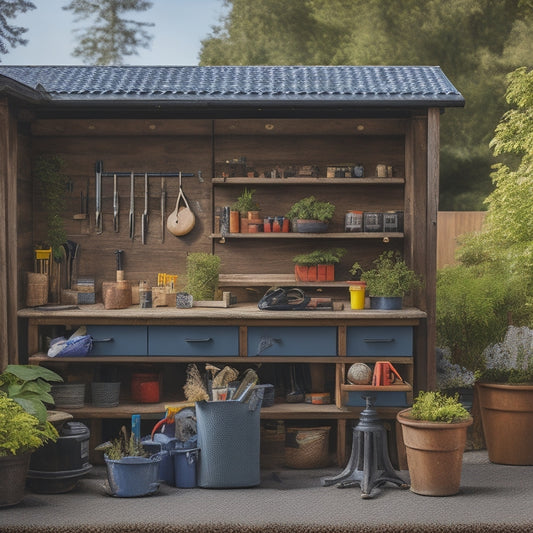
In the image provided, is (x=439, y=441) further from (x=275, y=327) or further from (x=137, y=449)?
(x=137, y=449)

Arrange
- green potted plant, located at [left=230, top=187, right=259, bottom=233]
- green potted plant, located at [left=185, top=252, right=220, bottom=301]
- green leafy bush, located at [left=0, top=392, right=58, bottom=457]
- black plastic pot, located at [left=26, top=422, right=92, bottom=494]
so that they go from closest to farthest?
1. green leafy bush, located at [left=0, top=392, right=58, bottom=457]
2. black plastic pot, located at [left=26, top=422, right=92, bottom=494]
3. green potted plant, located at [left=185, top=252, right=220, bottom=301]
4. green potted plant, located at [left=230, top=187, right=259, bottom=233]

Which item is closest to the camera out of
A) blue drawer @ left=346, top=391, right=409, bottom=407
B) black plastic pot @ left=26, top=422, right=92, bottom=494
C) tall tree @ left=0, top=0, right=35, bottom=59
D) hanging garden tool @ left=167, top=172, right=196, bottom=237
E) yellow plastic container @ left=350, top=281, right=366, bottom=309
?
black plastic pot @ left=26, top=422, right=92, bottom=494

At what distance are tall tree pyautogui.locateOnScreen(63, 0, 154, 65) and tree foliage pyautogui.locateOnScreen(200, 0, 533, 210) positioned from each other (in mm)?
4677

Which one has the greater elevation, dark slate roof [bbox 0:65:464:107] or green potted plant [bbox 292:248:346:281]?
dark slate roof [bbox 0:65:464:107]

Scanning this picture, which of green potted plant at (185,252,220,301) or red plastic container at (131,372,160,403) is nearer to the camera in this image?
red plastic container at (131,372,160,403)

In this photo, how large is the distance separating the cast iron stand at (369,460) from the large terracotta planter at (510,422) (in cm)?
110

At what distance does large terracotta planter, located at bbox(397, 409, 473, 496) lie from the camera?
6.45m

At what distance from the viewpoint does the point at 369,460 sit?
6629mm

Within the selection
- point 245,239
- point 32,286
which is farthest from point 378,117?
point 32,286

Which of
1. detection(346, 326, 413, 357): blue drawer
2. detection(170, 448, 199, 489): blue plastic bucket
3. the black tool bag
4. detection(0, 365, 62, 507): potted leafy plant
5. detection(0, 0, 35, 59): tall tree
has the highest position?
detection(0, 0, 35, 59): tall tree

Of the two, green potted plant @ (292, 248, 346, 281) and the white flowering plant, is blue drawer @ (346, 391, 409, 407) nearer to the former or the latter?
the white flowering plant

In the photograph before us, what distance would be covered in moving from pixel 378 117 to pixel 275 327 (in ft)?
6.59

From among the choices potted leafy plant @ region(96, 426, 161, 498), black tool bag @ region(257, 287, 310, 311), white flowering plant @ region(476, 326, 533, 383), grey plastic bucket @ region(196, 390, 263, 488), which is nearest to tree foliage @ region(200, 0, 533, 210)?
white flowering plant @ region(476, 326, 533, 383)

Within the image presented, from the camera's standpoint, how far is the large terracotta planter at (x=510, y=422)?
24.1ft
